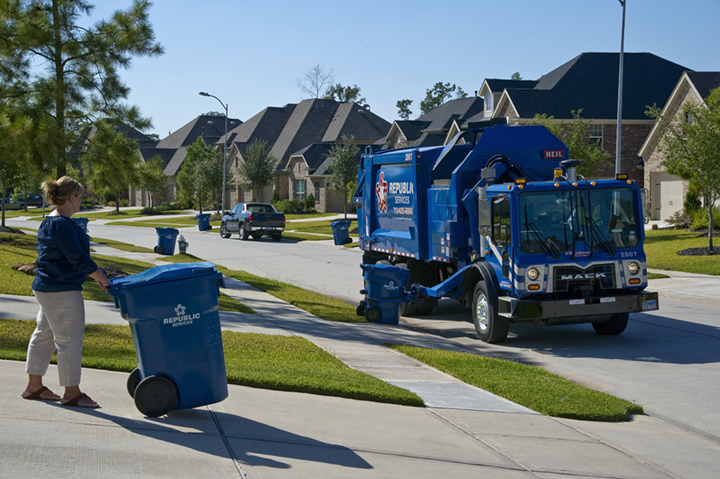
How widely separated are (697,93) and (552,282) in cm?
2656

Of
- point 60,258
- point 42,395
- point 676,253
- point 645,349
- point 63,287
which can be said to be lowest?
point 645,349

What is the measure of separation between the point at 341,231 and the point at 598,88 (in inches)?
810

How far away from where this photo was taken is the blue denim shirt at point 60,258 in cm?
566

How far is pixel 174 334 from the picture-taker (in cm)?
589

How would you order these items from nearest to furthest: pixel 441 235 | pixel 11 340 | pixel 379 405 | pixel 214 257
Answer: pixel 379 405 → pixel 11 340 → pixel 441 235 → pixel 214 257

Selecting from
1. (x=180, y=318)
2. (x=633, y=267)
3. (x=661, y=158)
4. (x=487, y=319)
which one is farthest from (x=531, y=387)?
(x=661, y=158)

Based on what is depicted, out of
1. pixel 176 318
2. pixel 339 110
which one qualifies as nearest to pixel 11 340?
pixel 176 318

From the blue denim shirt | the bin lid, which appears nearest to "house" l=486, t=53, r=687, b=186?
the bin lid

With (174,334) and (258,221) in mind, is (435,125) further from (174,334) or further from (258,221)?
(174,334)

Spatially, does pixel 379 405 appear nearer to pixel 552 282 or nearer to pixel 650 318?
pixel 552 282

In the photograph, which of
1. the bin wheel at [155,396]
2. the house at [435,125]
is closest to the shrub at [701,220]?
the house at [435,125]

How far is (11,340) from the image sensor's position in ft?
28.0

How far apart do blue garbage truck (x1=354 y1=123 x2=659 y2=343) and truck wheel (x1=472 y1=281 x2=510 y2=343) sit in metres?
0.02

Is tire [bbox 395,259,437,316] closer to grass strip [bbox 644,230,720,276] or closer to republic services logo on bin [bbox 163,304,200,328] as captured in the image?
republic services logo on bin [bbox 163,304,200,328]
